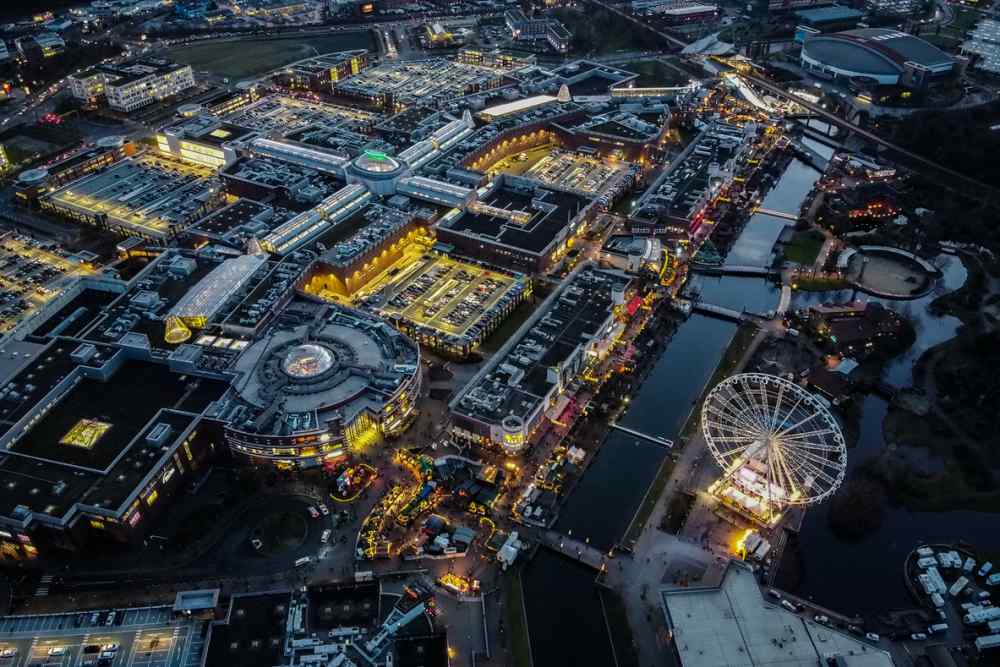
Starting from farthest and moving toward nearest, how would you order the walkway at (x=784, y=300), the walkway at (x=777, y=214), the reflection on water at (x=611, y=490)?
the walkway at (x=777, y=214)
the walkway at (x=784, y=300)
the reflection on water at (x=611, y=490)

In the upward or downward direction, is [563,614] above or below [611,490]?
below

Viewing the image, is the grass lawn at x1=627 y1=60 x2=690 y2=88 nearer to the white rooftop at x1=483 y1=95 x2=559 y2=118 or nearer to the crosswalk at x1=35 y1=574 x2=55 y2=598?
the white rooftop at x1=483 y1=95 x2=559 y2=118

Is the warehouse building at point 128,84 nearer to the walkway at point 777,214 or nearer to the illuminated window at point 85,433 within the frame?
the illuminated window at point 85,433

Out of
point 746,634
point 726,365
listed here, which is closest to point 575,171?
point 726,365

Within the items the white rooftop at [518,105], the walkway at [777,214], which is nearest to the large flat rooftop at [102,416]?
the white rooftop at [518,105]

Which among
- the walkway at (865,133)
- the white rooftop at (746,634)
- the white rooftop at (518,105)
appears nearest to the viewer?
the white rooftop at (746,634)

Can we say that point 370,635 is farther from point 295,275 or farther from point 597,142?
point 597,142

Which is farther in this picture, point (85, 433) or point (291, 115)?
point (291, 115)

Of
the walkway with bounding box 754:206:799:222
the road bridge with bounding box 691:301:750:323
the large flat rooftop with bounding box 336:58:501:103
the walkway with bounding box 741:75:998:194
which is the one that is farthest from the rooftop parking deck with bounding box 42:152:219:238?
the walkway with bounding box 741:75:998:194

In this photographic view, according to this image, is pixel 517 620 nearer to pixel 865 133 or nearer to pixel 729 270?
pixel 729 270
